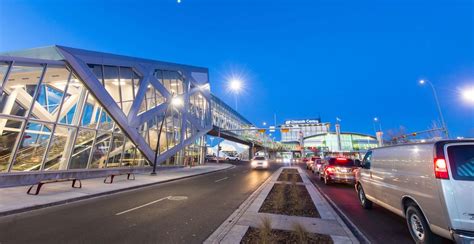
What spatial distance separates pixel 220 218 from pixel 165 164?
21769mm

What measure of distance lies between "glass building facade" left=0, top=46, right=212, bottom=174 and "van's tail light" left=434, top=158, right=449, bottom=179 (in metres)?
18.0

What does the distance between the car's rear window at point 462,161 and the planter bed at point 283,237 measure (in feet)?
9.35

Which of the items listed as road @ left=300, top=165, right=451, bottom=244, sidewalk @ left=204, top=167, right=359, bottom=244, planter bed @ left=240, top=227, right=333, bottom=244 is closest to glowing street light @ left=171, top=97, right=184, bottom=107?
sidewalk @ left=204, top=167, right=359, bottom=244

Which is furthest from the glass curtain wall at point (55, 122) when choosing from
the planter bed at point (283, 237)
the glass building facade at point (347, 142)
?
the glass building facade at point (347, 142)

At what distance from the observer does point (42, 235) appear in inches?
208

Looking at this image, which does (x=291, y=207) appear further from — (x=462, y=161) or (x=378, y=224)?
(x=462, y=161)

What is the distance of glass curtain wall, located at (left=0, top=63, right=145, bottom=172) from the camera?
12070 millimetres

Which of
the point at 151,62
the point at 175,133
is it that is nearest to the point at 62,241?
the point at 151,62

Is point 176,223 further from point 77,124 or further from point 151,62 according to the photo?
point 151,62

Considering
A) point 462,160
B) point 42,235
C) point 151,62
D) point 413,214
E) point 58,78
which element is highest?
point 151,62

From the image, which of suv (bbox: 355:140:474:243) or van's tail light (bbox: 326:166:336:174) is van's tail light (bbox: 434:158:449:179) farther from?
van's tail light (bbox: 326:166:336:174)

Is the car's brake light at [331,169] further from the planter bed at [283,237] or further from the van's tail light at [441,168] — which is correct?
the van's tail light at [441,168]

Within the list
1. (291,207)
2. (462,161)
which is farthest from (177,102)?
(462,161)

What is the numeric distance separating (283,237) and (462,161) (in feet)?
13.0
